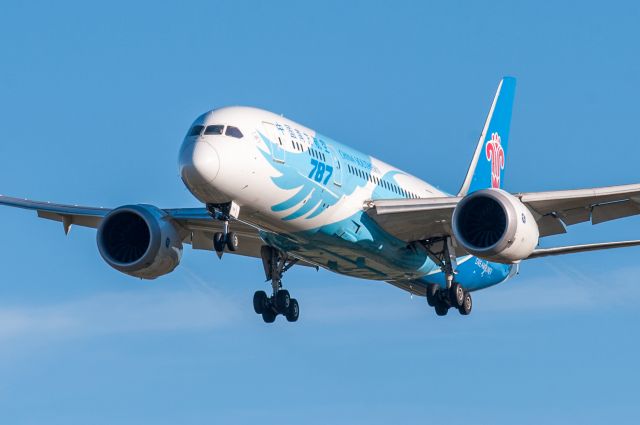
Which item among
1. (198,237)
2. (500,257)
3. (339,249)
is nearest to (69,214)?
(198,237)

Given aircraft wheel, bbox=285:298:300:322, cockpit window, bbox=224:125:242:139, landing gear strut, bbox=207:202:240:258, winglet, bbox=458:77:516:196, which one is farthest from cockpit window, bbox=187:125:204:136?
winglet, bbox=458:77:516:196

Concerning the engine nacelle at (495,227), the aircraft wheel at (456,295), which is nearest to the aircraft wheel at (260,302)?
the aircraft wheel at (456,295)

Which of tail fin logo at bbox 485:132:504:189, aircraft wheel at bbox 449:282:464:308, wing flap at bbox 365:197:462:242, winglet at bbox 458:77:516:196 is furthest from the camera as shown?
tail fin logo at bbox 485:132:504:189

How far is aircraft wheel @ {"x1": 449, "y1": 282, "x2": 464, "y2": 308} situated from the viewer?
4266 centimetres

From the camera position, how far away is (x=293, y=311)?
4297 centimetres

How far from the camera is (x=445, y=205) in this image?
40000mm

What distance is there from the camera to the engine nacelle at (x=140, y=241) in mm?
42406

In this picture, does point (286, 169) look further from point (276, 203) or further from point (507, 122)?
point (507, 122)

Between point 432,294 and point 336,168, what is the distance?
23.1 feet

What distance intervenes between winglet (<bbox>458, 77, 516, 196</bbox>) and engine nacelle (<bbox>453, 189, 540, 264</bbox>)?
10.9m

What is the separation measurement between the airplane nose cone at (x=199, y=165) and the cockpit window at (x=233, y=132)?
0.92m

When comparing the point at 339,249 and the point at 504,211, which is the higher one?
the point at 504,211

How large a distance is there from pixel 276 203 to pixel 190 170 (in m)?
3.15

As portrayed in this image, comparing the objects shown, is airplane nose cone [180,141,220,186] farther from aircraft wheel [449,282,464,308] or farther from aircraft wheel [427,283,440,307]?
aircraft wheel [427,283,440,307]
